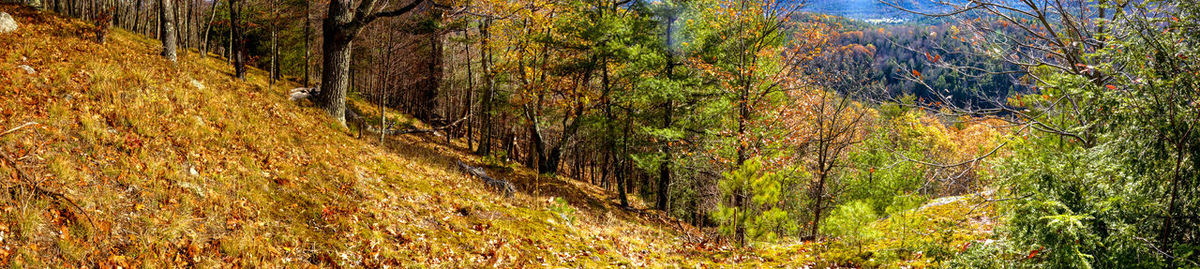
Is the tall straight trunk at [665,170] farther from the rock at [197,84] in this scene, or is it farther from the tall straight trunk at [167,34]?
the tall straight trunk at [167,34]

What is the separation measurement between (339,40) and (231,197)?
647cm

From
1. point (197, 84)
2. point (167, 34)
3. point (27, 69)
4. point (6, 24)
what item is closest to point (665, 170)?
point (197, 84)

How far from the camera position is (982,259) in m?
4.59

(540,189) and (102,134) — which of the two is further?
(540,189)

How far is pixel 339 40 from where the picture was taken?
11133 millimetres

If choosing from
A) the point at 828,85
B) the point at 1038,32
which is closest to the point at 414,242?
the point at 1038,32

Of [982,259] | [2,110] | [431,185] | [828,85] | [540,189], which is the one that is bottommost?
[540,189]

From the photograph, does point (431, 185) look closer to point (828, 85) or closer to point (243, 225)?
point (243, 225)

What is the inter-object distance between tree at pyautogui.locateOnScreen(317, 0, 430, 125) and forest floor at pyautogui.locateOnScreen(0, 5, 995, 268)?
97cm

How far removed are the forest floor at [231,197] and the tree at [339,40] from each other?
0.97m

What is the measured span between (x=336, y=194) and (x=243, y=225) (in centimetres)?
175

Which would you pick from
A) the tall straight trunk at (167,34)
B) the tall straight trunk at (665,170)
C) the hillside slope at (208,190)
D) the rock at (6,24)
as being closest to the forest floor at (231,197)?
the hillside slope at (208,190)

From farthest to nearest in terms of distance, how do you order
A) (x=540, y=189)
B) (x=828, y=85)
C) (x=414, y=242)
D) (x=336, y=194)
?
(x=540, y=189) → (x=828, y=85) → (x=336, y=194) → (x=414, y=242)

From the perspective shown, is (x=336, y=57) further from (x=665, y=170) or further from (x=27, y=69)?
(x=665, y=170)
